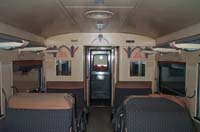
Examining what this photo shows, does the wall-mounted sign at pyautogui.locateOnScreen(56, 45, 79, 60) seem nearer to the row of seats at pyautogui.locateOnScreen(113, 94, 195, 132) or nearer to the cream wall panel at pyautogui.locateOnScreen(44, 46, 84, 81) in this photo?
the cream wall panel at pyautogui.locateOnScreen(44, 46, 84, 81)

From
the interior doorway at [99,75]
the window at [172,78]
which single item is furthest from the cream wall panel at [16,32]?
the window at [172,78]

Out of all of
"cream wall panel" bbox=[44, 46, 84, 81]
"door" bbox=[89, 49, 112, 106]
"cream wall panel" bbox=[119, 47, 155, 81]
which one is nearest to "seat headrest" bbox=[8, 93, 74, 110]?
"cream wall panel" bbox=[44, 46, 84, 81]

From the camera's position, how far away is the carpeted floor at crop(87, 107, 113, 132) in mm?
4498

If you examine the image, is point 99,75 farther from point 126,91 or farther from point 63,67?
point 126,91

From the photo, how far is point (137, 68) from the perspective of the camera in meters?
5.45

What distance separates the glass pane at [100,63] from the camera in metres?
6.12

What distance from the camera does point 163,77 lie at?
4793 millimetres

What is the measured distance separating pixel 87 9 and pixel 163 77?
9.83 feet

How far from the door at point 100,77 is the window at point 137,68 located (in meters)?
0.83

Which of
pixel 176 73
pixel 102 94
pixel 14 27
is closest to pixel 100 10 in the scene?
pixel 14 27

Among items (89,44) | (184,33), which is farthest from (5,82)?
(184,33)

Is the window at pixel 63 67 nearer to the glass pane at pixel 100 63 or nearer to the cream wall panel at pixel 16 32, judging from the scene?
the glass pane at pixel 100 63

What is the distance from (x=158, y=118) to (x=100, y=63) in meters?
3.59

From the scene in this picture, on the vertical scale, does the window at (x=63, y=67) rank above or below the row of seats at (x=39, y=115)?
above
